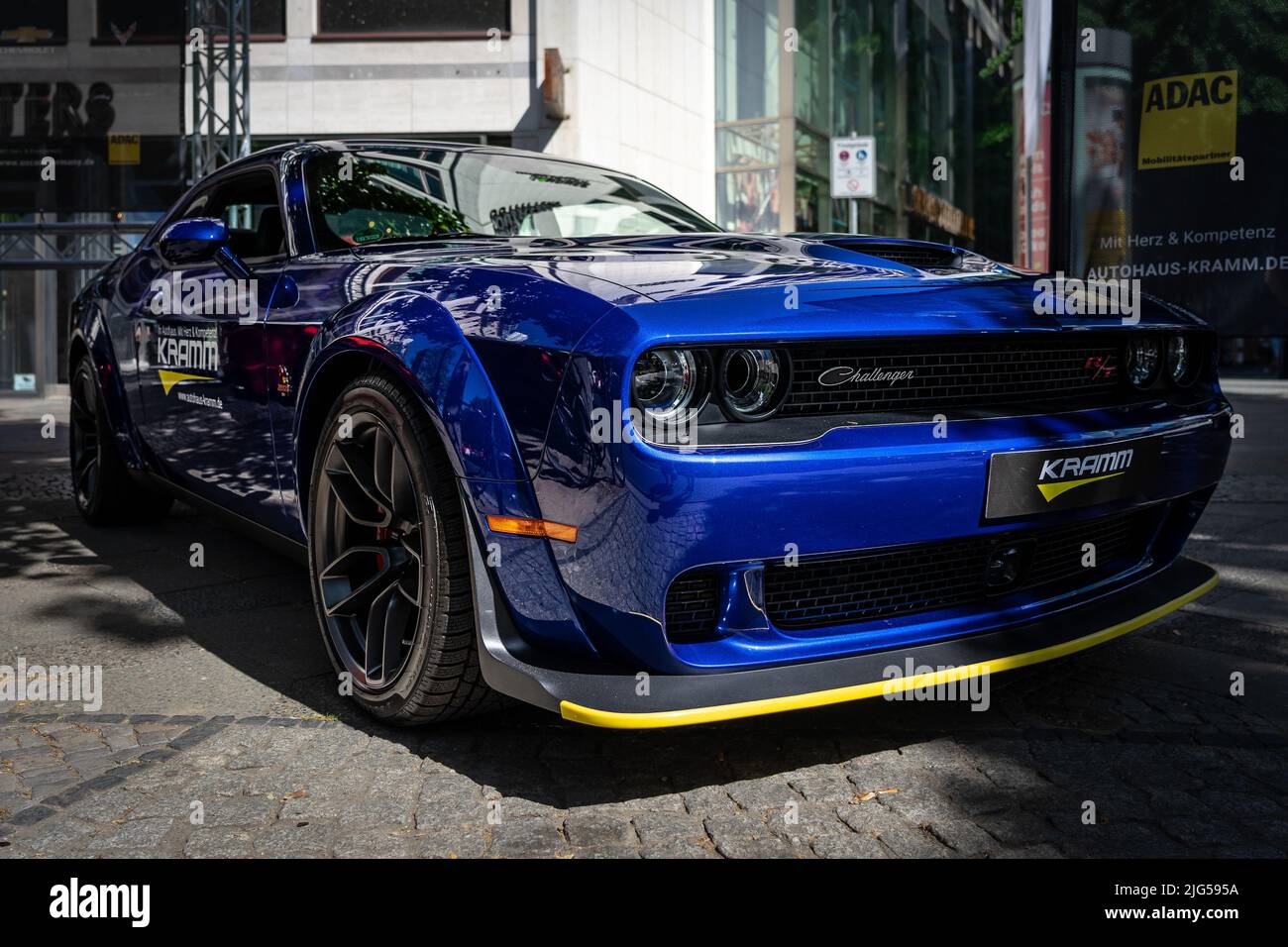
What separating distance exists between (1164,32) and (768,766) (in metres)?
4.54

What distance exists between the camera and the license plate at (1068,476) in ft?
8.45

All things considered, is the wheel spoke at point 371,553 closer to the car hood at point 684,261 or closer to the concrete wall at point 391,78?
the car hood at point 684,261

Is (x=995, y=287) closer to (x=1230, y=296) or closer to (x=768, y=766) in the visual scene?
(x=768, y=766)

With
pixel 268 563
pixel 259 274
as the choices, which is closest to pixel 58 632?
pixel 268 563

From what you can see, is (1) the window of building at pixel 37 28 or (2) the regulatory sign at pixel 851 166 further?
(1) the window of building at pixel 37 28

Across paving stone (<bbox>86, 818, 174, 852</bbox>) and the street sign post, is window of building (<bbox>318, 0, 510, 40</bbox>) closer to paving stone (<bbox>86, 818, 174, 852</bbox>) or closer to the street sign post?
the street sign post

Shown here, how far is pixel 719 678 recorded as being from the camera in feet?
7.73

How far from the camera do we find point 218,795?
2535mm

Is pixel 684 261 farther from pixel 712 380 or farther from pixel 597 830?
pixel 597 830

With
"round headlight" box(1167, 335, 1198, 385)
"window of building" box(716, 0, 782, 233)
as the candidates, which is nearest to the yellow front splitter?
"round headlight" box(1167, 335, 1198, 385)

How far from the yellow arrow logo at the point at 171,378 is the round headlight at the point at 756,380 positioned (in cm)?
208

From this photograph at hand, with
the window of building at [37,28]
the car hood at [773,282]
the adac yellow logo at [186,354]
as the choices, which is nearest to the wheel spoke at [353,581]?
the car hood at [773,282]

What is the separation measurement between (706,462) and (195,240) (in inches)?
84.7

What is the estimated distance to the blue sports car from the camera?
7.59 feet
